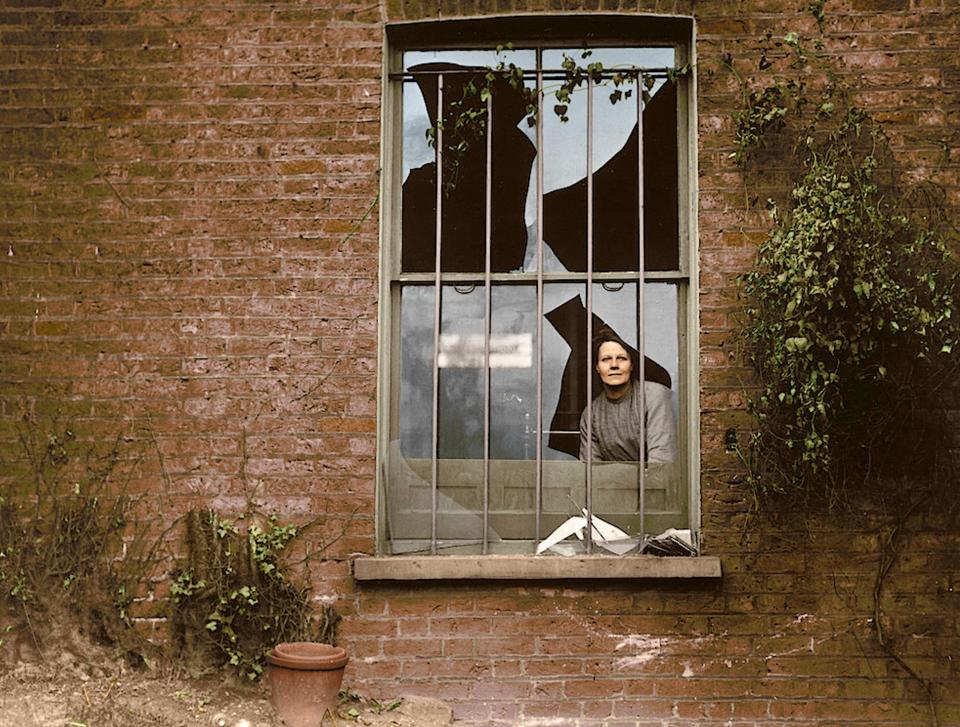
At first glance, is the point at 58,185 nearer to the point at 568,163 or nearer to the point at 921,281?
the point at 568,163

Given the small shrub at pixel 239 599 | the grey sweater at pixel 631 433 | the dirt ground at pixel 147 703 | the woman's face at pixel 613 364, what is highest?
the woman's face at pixel 613 364

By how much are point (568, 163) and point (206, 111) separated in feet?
5.64

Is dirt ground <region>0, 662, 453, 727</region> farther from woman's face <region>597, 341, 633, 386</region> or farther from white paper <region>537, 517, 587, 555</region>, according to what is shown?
woman's face <region>597, 341, 633, 386</region>

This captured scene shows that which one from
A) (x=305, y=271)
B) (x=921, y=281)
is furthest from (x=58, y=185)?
(x=921, y=281)

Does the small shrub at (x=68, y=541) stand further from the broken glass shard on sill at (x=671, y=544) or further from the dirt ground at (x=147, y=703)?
the broken glass shard on sill at (x=671, y=544)

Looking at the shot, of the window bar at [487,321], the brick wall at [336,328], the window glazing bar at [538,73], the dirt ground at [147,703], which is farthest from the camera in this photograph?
the window glazing bar at [538,73]

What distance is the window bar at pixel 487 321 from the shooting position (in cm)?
462

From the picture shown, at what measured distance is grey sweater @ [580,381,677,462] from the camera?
4.65m

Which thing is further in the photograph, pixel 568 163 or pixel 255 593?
pixel 568 163

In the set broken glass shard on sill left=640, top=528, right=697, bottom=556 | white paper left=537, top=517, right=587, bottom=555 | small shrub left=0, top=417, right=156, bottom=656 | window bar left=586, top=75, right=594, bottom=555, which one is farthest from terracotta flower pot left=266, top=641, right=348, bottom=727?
broken glass shard on sill left=640, top=528, right=697, bottom=556

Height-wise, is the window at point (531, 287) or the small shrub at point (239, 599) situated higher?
the window at point (531, 287)

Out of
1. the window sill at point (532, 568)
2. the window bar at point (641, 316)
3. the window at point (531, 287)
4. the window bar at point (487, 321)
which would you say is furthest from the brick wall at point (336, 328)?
the window bar at point (487, 321)

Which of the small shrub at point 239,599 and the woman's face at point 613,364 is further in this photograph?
the woman's face at point 613,364

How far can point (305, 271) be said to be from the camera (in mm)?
4609
